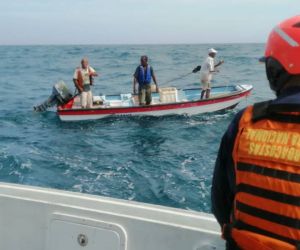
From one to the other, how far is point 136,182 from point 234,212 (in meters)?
7.07

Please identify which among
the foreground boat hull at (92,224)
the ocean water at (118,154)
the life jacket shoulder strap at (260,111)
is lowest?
the ocean water at (118,154)

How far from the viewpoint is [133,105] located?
14625mm

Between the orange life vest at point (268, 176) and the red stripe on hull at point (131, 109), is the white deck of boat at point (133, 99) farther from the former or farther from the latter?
the orange life vest at point (268, 176)

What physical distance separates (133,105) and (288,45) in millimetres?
13207

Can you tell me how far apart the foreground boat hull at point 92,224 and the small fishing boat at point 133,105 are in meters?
11.3

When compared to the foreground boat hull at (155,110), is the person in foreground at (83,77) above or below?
above

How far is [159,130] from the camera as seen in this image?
13492 millimetres

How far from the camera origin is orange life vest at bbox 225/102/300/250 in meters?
1.37

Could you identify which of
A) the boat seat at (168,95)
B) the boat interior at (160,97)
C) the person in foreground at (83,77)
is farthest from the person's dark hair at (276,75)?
the boat seat at (168,95)

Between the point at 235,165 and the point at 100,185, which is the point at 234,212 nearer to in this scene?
the point at 235,165

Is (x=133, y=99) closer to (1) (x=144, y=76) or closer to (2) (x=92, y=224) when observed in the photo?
(1) (x=144, y=76)

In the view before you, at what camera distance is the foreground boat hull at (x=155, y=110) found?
14.1m

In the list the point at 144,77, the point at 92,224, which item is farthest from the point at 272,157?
the point at 144,77

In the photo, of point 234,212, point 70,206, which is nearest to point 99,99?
point 70,206
